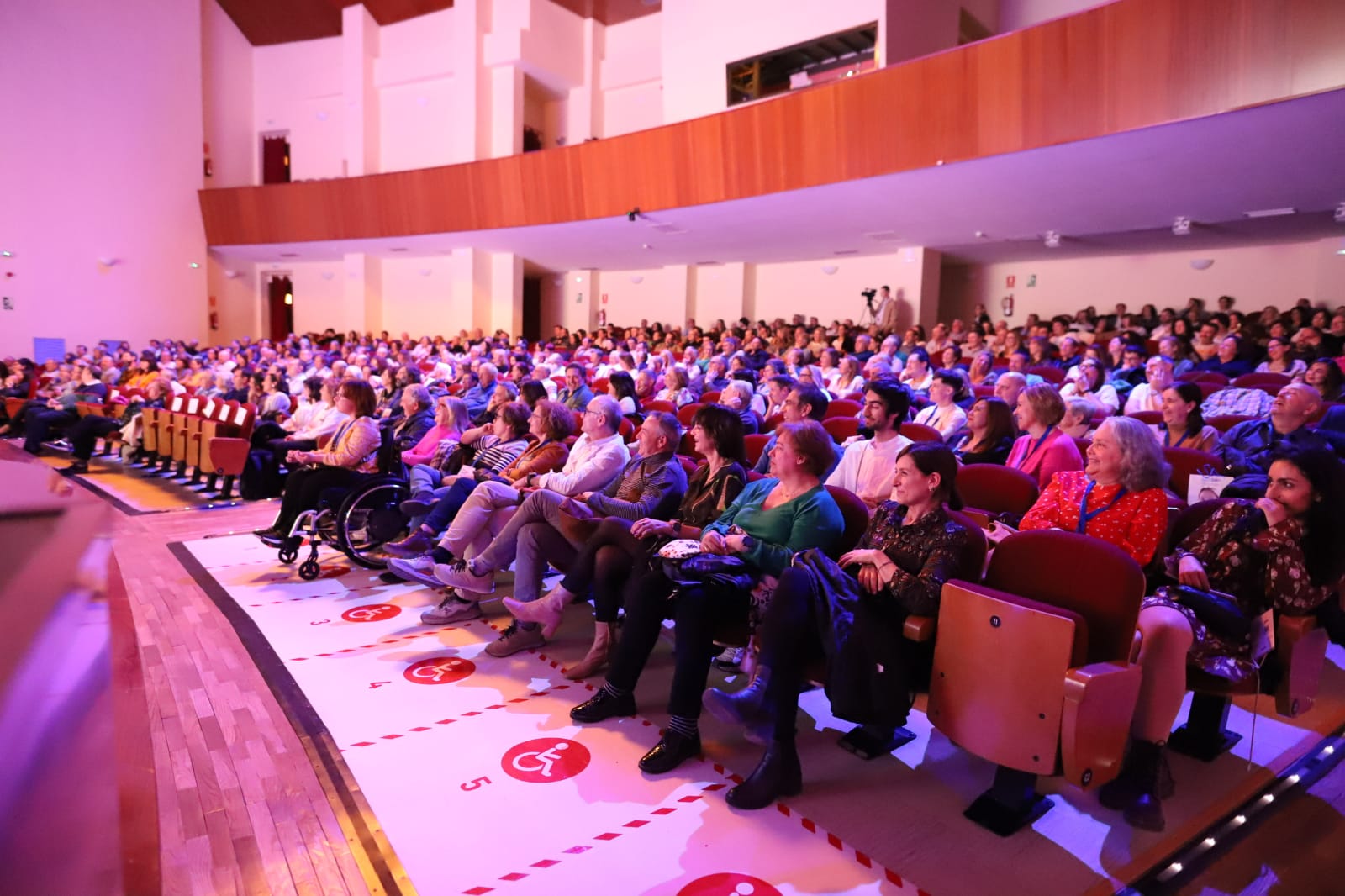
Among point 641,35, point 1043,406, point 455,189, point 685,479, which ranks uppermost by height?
point 641,35

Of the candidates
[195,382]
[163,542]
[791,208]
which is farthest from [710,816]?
[195,382]

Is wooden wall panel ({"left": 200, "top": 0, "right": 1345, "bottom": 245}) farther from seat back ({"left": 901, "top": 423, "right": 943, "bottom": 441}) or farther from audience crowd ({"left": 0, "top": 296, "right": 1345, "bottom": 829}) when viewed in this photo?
seat back ({"left": 901, "top": 423, "right": 943, "bottom": 441})

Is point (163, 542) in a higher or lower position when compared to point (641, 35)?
lower

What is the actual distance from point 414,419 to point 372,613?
1360mm

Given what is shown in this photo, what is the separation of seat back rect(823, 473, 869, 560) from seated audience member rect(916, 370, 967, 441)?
146 cm

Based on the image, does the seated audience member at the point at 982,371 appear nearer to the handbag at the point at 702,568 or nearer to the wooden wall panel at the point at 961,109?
the wooden wall panel at the point at 961,109

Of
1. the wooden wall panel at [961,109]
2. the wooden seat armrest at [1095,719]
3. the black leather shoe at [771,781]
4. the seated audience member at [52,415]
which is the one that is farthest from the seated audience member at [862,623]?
the seated audience member at [52,415]

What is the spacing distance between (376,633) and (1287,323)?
26.2ft

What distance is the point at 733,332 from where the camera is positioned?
434 inches

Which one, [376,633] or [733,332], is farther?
[733,332]

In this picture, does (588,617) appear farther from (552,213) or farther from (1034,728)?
(552,213)

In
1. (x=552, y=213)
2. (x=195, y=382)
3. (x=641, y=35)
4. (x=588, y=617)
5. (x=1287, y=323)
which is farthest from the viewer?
(x=641, y=35)

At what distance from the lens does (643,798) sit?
186 cm

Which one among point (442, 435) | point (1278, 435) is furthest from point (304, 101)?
point (1278, 435)
